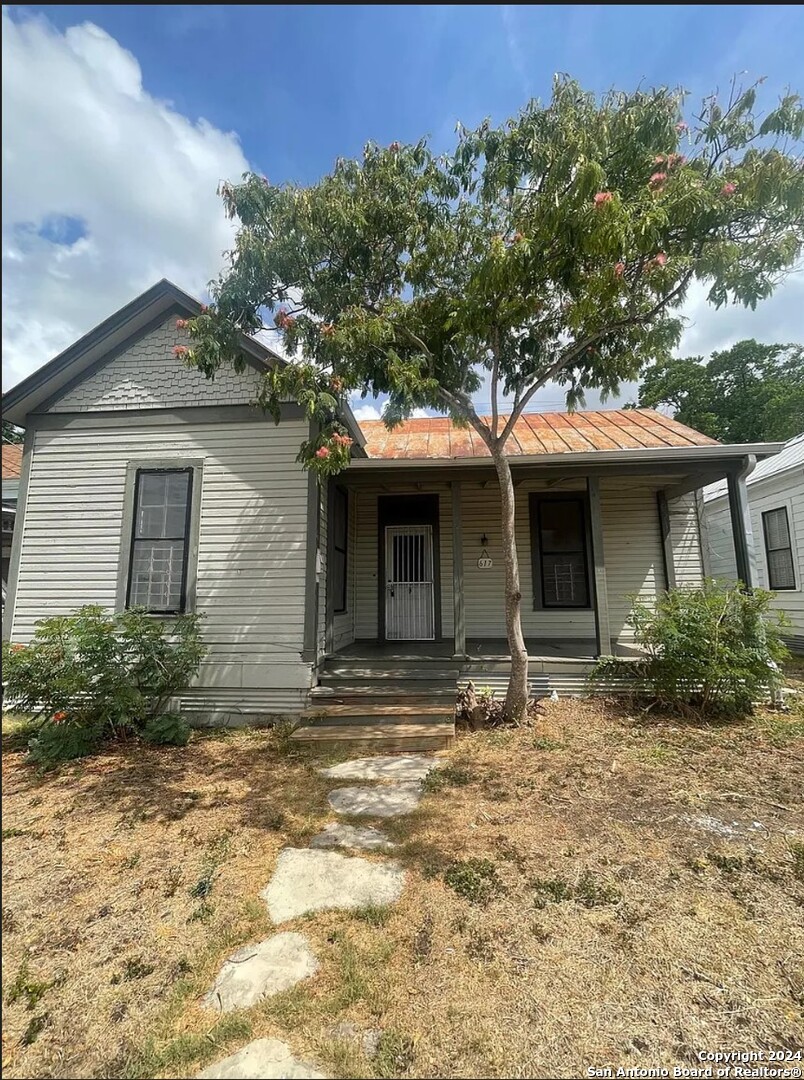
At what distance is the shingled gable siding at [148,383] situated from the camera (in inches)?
263

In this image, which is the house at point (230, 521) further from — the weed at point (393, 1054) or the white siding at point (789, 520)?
the weed at point (393, 1054)

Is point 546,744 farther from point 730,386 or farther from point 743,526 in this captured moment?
point 730,386

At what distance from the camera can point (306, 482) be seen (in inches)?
253

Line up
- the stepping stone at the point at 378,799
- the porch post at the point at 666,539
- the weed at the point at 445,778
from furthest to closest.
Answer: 1. the porch post at the point at 666,539
2. the weed at the point at 445,778
3. the stepping stone at the point at 378,799

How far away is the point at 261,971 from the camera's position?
2.27 meters

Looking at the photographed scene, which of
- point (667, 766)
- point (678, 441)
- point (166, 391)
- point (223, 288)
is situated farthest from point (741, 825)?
point (166, 391)

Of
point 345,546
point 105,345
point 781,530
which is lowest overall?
point 345,546

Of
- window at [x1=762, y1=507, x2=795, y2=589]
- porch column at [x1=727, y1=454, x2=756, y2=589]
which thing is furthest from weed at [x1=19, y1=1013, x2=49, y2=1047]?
window at [x1=762, y1=507, x2=795, y2=589]

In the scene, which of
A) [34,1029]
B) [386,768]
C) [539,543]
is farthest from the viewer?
[539,543]

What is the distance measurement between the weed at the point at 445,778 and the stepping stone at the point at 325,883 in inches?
47.5

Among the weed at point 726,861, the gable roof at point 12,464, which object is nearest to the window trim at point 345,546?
the weed at point 726,861

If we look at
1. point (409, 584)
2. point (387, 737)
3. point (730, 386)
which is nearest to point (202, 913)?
point (387, 737)

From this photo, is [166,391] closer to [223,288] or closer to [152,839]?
[223,288]

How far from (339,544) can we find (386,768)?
383 centimetres
